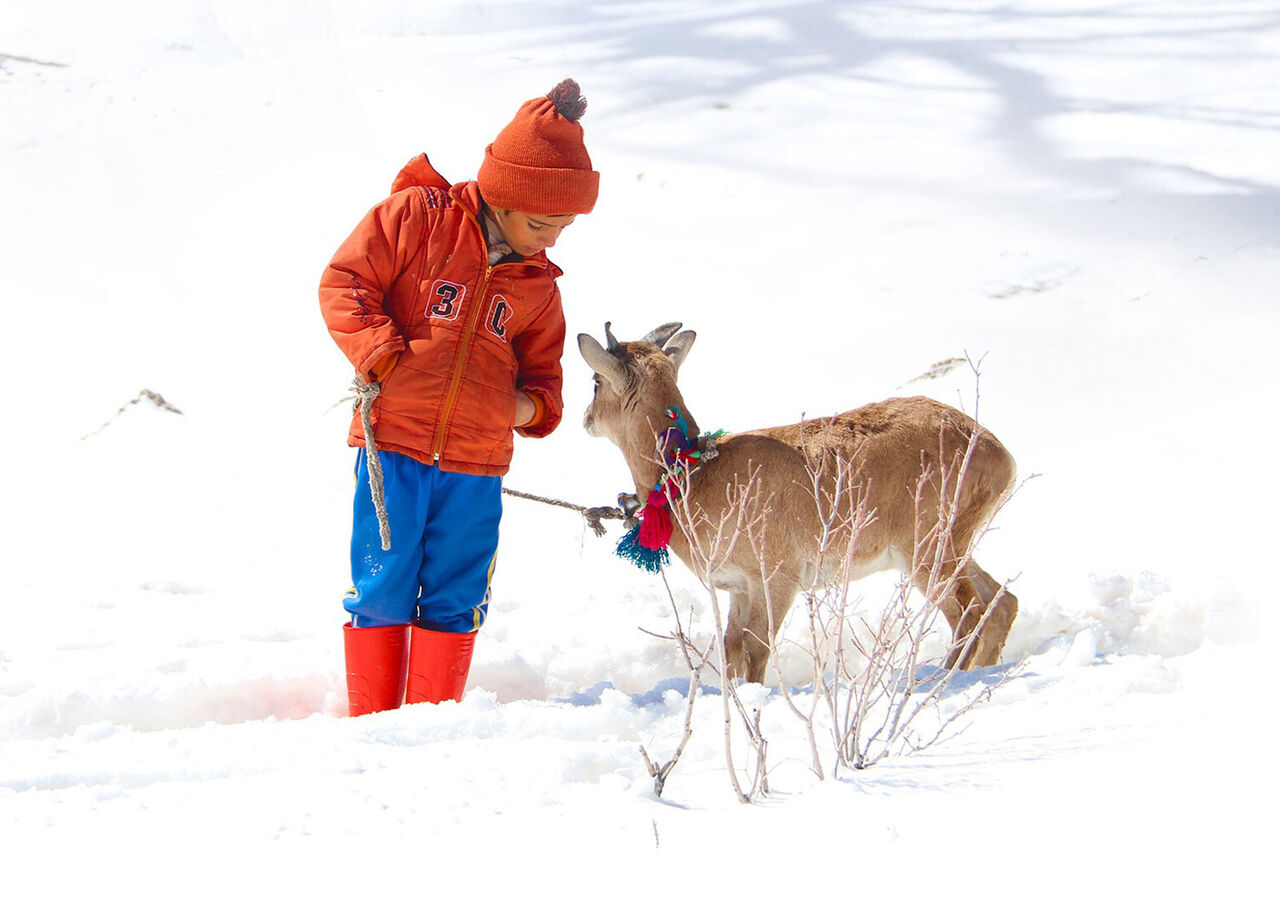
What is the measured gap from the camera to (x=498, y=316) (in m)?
3.73

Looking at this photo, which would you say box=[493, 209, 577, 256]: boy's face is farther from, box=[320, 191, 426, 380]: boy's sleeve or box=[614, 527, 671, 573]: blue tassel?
box=[614, 527, 671, 573]: blue tassel

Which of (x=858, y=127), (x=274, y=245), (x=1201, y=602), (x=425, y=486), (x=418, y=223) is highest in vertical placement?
(x=858, y=127)

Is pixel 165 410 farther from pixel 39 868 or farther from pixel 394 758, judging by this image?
pixel 39 868

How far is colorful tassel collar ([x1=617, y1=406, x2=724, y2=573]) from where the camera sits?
4305mm

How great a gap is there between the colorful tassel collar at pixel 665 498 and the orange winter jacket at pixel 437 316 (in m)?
0.73

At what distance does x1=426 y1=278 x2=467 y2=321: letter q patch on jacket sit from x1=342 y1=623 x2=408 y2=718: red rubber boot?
104cm

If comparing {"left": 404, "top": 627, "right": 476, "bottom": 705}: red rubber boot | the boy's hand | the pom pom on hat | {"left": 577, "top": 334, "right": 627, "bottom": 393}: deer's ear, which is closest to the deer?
{"left": 577, "top": 334, "right": 627, "bottom": 393}: deer's ear

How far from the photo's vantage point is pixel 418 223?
3.68 metres

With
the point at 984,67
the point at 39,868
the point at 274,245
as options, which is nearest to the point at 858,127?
the point at 984,67

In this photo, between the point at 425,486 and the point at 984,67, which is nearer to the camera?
the point at 425,486

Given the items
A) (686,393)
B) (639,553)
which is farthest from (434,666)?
(686,393)

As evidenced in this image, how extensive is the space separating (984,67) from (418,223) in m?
11.8

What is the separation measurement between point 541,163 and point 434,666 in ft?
5.47

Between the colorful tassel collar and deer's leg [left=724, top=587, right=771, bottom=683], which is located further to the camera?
deer's leg [left=724, top=587, right=771, bottom=683]
